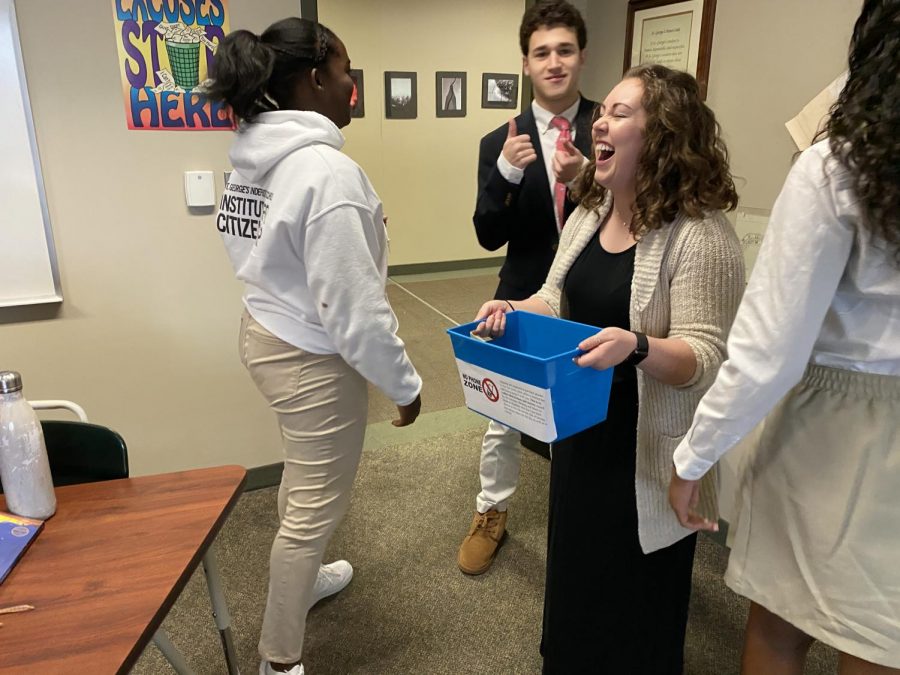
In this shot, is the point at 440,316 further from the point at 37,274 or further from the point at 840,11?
the point at 840,11

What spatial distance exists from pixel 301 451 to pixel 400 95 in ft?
15.3

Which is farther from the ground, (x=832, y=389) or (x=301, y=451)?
(x=832, y=389)

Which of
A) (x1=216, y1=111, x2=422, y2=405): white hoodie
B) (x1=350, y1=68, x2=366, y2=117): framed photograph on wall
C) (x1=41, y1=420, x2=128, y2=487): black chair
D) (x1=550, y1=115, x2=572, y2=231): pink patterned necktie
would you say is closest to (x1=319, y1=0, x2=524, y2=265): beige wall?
(x1=350, y1=68, x2=366, y2=117): framed photograph on wall

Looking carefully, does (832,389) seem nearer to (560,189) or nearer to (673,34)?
(560,189)

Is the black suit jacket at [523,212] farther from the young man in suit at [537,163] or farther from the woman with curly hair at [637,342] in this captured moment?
the woman with curly hair at [637,342]

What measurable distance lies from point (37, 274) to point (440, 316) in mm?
3067

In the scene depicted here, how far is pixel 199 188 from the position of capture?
2191 millimetres

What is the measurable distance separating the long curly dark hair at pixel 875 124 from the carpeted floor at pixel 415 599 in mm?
1430

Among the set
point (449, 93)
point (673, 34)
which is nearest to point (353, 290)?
point (673, 34)

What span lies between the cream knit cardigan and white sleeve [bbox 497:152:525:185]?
2.18 feet

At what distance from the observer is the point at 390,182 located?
577cm

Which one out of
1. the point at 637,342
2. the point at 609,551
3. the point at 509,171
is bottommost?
the point at 609,551

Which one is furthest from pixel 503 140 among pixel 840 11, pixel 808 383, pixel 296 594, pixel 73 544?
pixel 73 544

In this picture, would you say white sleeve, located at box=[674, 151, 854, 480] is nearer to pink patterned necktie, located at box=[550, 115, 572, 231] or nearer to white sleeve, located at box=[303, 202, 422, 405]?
white sleeve, located at box=[303, 202, 422, 405]
